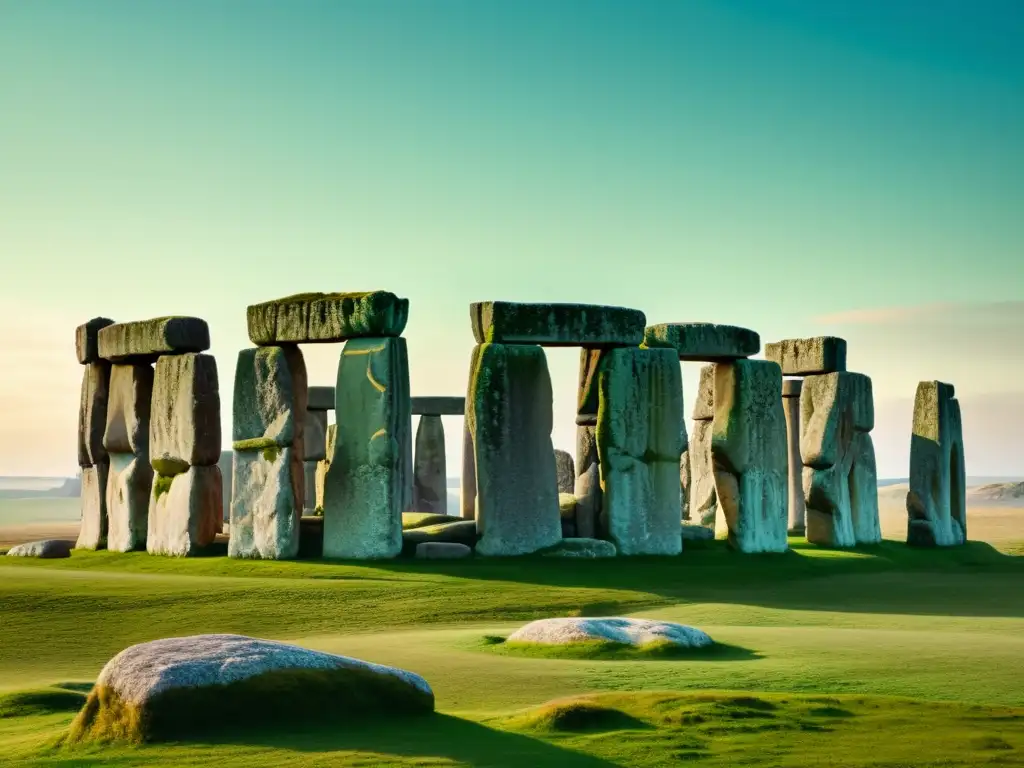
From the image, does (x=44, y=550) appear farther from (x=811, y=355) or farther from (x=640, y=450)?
(x=811, y=355)

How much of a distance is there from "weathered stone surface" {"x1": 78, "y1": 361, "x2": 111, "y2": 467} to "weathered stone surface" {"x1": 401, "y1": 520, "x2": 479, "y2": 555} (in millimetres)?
6161

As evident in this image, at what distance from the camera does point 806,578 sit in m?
21.4

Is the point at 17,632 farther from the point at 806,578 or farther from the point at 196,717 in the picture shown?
the point at 806,578

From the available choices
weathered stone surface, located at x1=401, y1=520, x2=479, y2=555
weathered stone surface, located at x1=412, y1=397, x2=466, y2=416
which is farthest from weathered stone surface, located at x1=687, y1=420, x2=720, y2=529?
weathered stone surface, located at x1=401, y1=520, x2=479, y2=555

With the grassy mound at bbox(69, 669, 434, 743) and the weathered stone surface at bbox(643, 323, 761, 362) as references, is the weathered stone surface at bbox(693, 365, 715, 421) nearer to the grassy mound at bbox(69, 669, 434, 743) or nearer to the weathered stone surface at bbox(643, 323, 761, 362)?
the weathered stone surface at bbox(643, 323, 761, 362)

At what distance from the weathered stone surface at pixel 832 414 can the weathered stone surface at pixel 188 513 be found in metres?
10.4

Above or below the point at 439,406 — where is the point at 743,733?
below

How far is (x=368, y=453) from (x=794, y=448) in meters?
14.8

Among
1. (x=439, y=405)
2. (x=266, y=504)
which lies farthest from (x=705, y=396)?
(x=266, y=504)

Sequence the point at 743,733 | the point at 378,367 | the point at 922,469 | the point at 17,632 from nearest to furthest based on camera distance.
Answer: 1. the point at 743,733
2. the point at 17,632
3. the point at 378,367
4. the point at 922,469

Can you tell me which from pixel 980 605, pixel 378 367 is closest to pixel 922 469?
pixel 980 605

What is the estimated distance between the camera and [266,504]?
829 inches

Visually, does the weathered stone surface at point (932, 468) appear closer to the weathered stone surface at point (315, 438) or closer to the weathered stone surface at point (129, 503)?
the weathered stone surface at point (315, 438)

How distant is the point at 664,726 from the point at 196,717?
271cm
